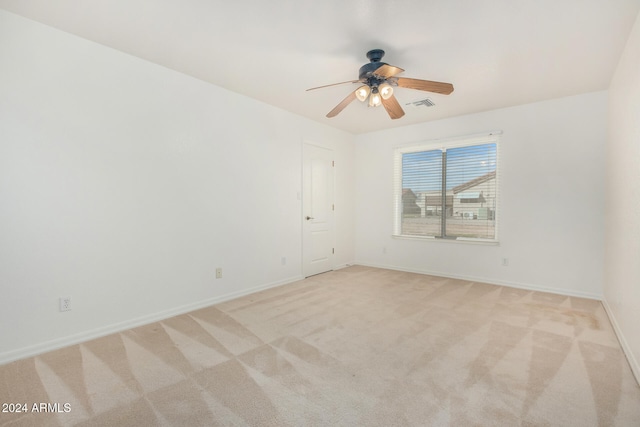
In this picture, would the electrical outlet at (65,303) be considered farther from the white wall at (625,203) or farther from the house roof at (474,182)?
the house roof at (474,182)

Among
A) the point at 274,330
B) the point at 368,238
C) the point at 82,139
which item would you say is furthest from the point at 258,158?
the point at 368,238

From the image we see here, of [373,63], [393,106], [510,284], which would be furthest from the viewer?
→ [510,284]

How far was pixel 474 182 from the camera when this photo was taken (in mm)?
4688

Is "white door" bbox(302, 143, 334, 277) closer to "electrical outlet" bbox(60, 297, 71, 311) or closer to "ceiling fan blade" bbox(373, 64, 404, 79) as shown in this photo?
"ceiling fan blade" bbox(373, 64, 404, 79)

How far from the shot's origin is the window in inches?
179

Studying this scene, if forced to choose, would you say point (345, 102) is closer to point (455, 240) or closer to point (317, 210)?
point (317, 210)

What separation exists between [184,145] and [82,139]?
0.92 meters

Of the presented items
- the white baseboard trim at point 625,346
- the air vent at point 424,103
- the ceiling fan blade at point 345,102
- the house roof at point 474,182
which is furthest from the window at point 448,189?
the ceiling fan blade at point 345,102

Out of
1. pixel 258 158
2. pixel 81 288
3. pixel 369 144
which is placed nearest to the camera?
pixel 81 288

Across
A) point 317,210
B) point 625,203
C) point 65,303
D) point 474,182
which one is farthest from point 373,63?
point 65,303

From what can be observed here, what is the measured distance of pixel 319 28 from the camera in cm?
237

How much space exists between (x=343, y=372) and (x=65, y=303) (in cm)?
244

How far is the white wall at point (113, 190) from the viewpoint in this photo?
2295 mm

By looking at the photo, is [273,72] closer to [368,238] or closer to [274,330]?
[274,330]
